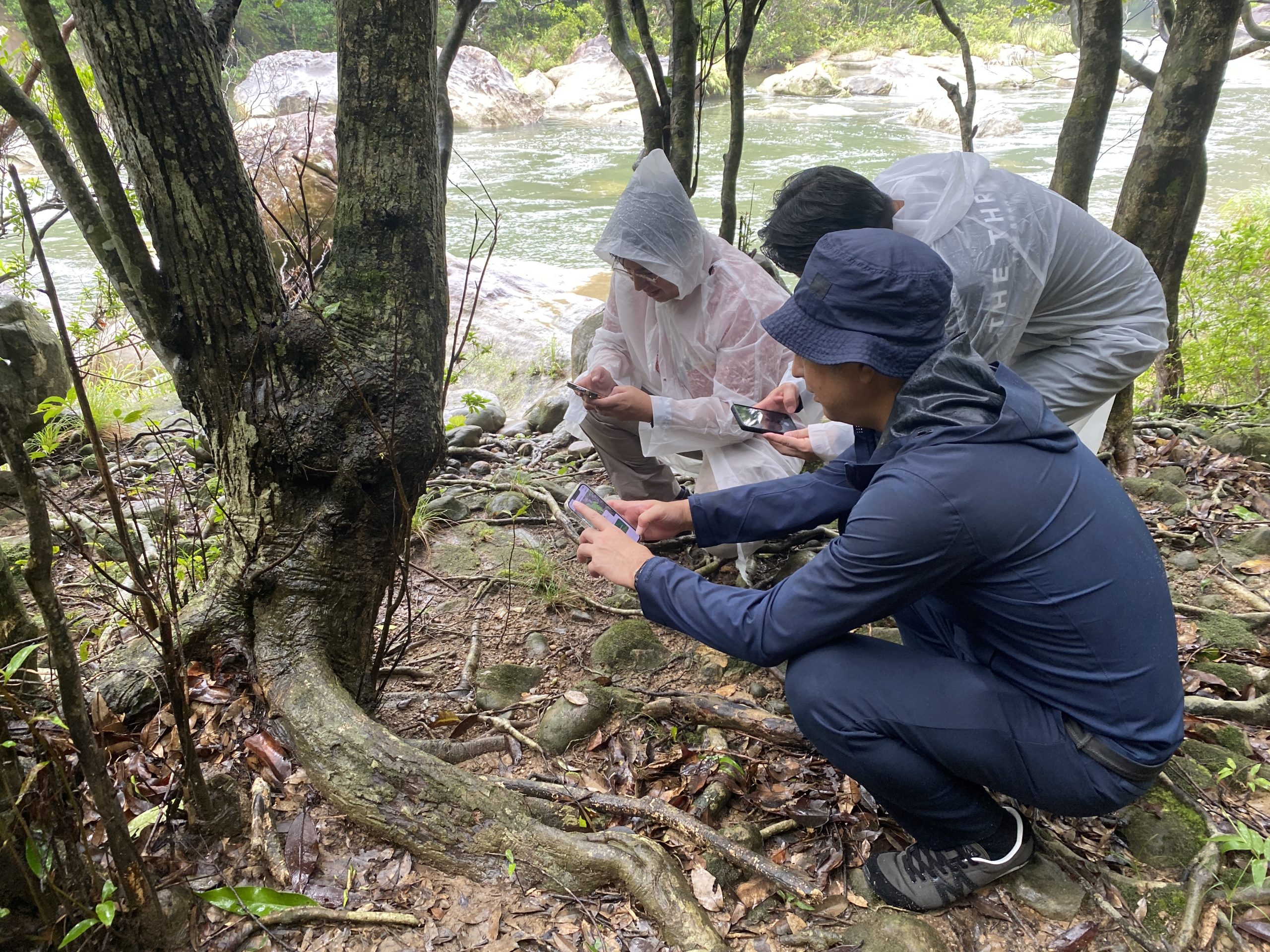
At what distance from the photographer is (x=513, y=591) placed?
311 centimetres

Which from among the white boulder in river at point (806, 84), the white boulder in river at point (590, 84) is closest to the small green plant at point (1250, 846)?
the white boulder in river at point (590, 84)

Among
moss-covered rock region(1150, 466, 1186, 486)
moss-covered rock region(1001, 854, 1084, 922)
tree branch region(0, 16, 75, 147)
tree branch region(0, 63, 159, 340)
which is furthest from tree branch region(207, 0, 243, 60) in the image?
moss-covered rock region(1150, 466, 1186, 486)

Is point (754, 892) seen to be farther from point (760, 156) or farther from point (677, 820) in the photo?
point (760, 156)

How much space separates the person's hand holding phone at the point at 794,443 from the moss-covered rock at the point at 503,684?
43.9 inches

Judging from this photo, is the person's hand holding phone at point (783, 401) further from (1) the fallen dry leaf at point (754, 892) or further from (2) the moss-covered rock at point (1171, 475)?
(2) the moss-covered rock at point (1171, 475)

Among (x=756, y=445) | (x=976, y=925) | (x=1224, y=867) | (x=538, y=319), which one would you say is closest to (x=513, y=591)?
(x=756, y=445)

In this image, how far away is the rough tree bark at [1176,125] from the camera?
333cm

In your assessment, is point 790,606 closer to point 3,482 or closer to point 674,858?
point 674,858

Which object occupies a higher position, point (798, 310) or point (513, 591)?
point (798, 310)

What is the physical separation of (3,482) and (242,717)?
3.17 meters

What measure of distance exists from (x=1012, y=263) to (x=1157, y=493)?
1806 mm

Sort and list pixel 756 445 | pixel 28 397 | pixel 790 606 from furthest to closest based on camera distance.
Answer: pixel 28 397
pixel 756 445
pixel 790 606

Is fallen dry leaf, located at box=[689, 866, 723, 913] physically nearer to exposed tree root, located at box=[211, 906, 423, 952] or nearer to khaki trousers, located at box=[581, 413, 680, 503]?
exposed tree root, located at box=[211, 906, 423, 952]

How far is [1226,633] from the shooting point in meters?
2.60
